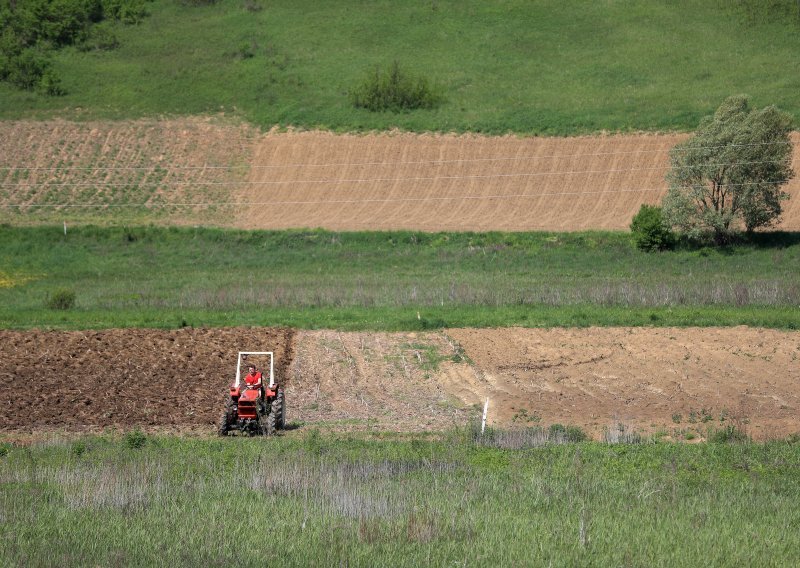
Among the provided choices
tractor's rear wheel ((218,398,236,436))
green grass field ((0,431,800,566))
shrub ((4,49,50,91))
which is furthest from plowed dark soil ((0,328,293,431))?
shrub ((4,49,50,91))

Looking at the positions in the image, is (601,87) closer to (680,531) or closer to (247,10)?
(247,10)

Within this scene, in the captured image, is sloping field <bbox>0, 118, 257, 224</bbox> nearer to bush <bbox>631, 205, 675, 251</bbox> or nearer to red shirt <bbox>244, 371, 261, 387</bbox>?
bush <bbox>631, 205, 675, 251</bbox>

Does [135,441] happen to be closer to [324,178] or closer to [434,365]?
[434,365]

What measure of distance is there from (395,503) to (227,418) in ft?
23.4

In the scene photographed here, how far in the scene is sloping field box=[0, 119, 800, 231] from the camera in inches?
2447

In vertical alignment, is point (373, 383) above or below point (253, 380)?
below

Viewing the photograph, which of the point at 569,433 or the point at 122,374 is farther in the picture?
the point at 122,374

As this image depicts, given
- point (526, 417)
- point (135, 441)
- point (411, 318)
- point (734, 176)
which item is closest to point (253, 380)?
point (135, 441)

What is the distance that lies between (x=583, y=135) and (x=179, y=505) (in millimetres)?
56218

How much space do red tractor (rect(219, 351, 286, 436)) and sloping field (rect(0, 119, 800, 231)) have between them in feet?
120

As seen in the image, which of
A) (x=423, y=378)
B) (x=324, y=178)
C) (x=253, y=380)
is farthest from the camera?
(x=324, y=178)

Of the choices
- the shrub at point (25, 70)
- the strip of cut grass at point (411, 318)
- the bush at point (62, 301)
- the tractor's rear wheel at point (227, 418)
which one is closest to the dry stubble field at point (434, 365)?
the tractor's rear wheel at point (227, 418)

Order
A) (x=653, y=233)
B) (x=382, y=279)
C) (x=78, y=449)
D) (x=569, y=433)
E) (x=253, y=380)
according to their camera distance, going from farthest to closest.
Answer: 1. (x=653, y=233)
2. (x=382, y=279)
3. (x=253, y=380)
4. (x=569, y=433)
5. (x=78, y=449)

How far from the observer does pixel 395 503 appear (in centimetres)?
1628
